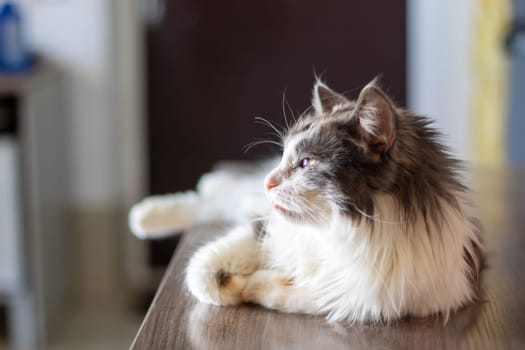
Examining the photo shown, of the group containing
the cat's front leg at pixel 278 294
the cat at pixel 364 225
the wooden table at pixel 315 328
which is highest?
the cat at pixel 364 225

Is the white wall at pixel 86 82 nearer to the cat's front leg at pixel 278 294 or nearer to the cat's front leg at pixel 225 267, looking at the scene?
the cat's front leg at pixel 225 267

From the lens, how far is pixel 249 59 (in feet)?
10.1

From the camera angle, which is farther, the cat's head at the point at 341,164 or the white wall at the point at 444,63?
Result: the white wall at the point at 444,63

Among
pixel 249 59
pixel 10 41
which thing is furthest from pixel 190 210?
pixel 249 59

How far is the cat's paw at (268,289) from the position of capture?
1136 millimetres

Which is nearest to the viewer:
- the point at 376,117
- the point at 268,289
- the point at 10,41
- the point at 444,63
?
the point at 376,117

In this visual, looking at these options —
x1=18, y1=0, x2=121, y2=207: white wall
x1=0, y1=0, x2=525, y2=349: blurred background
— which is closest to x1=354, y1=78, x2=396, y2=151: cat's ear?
x1=0, y1=0, x2=525, y2=349: blurred background

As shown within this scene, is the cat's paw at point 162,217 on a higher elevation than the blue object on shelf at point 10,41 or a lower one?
lower

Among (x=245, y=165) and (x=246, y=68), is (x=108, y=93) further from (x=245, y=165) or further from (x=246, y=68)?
(x=245, y=165)

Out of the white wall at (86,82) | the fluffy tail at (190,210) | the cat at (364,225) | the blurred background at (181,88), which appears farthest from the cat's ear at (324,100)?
the white wall at (86,82)

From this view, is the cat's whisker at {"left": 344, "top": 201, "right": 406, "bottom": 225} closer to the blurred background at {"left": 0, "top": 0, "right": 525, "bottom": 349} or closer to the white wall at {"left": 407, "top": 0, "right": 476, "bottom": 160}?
the blurred background at {"left": 0, "top": 0, "right": 525, "bottom": 349}

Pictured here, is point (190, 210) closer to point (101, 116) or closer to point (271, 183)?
point (271, 183)

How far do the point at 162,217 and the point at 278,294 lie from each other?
0.55m

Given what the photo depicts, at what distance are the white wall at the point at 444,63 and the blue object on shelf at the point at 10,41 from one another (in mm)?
1423
